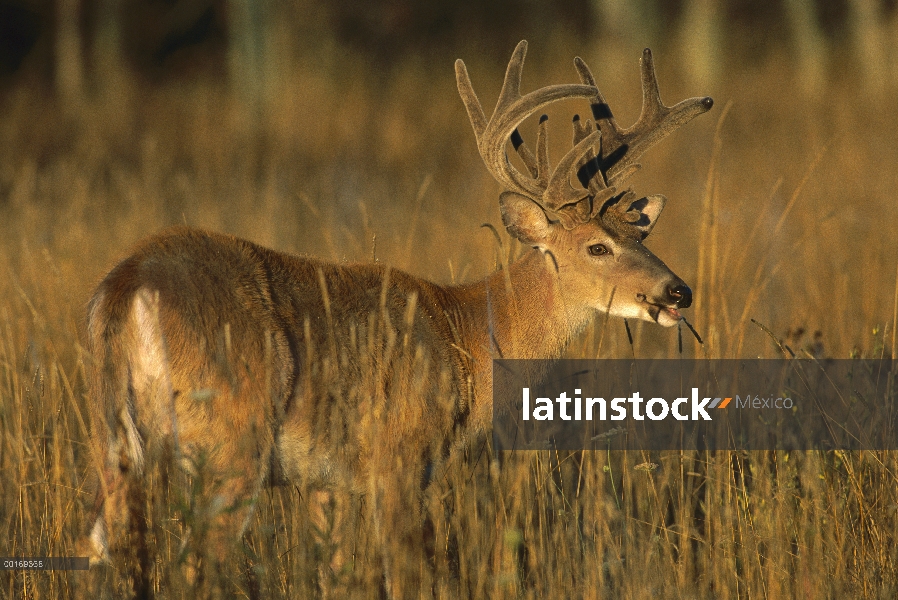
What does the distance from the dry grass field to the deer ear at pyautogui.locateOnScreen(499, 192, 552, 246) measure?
0.34m

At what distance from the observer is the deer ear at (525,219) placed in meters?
4.77

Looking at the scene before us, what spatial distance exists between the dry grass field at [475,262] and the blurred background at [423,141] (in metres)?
0.05

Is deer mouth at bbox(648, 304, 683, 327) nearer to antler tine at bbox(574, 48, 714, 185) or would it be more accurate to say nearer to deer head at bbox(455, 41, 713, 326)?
deer head at bbox(455, 41, 713, 326)

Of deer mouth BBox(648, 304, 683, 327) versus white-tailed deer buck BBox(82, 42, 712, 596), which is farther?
deer mouth BBox(648, 304, 683, 327)

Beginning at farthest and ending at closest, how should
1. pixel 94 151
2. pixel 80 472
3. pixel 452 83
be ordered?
pixel 452 83, pixel 94 151, pixel 80 472

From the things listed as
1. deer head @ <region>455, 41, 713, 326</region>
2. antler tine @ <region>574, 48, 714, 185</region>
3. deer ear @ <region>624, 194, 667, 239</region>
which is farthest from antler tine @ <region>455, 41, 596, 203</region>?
deer ear @ <region>624, 194, 667, 239</region>

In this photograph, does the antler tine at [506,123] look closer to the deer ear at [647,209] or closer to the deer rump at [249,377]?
the deer ear at [647,209]

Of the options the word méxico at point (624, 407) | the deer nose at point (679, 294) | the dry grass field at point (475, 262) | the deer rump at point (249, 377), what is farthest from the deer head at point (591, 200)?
the deer rump at point (249, 377)

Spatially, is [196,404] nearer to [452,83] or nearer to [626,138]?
[626,138]

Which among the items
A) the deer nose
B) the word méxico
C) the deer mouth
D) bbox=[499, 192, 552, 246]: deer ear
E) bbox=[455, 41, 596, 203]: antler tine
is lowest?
the word méxico

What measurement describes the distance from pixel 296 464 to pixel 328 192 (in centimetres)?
755

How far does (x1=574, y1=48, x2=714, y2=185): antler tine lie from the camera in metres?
4.85

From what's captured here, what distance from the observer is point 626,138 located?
4895mm

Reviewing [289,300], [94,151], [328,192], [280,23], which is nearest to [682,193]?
[328,192]
